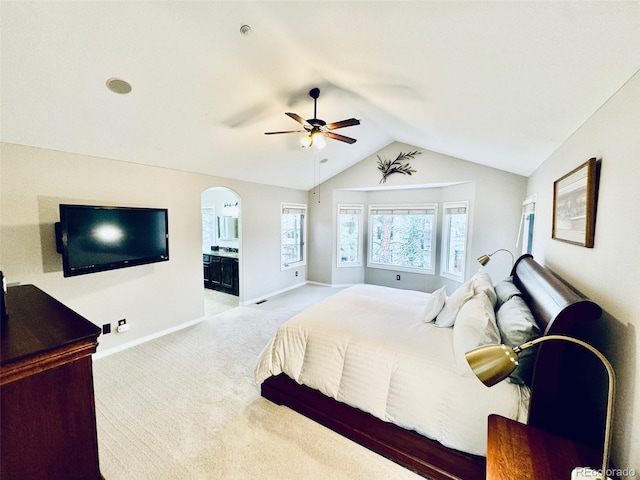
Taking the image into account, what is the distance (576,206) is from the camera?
1.82 metres

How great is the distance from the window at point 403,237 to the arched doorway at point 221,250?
10.2ft

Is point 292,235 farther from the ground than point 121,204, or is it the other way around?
point 121,204

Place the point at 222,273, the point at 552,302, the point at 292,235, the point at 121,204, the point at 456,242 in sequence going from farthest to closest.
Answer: the point at 292,235 < the point at 222,273 < the point at 456,242 < the point at 121,204 < the point at 552,302

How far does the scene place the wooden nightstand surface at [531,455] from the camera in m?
1.06

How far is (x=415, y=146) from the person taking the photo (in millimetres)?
5035

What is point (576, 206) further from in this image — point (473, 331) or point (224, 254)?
point (224, 254)

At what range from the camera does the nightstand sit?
106 cm

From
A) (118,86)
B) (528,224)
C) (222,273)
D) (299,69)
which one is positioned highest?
(299,69)

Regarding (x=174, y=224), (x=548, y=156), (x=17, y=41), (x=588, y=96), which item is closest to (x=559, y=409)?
(x=588, y=96)

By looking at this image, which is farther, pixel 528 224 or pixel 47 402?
pixel 528 224

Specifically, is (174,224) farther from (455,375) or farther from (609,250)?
(609,250)

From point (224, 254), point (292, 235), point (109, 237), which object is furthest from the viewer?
point (292, 235)

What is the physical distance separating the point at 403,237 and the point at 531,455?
4.96 metres

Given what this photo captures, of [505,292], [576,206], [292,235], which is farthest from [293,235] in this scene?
[576,206]
